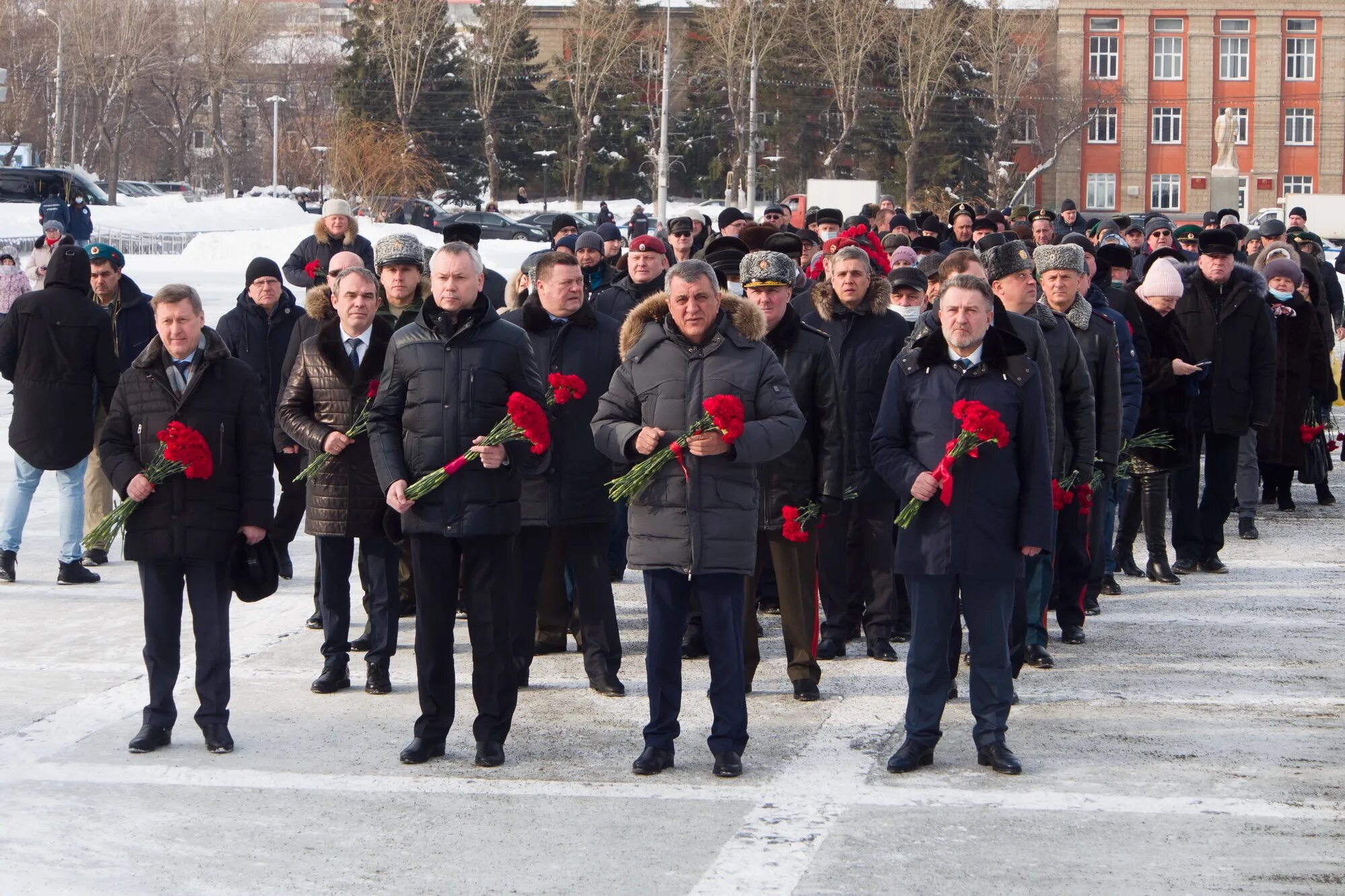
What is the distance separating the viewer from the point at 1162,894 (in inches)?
215

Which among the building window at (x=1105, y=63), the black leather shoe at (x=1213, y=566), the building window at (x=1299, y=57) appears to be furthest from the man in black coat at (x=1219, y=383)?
the building window at (x=1299, y=57)

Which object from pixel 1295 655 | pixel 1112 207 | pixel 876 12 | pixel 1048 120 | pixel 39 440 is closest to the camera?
pixel 1295 655

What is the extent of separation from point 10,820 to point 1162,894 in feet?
12.5

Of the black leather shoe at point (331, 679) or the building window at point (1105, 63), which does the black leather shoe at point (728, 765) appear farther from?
the building window at point (1105, 63)

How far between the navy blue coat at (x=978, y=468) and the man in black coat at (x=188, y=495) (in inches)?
101

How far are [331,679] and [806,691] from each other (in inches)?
83.8

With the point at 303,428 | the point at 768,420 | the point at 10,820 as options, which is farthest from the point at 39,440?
the point at 768,420

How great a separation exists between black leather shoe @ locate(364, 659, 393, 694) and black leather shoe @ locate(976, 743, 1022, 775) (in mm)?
2749

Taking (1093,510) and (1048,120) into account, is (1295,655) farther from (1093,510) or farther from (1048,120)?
(1048,120)

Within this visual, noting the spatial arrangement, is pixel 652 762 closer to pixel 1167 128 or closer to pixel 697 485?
pixel 697 485

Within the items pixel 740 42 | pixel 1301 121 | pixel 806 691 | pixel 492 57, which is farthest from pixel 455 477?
pixel 1301 121

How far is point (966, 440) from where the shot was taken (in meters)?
6.73

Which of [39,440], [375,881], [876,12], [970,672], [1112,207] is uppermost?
[876,12]

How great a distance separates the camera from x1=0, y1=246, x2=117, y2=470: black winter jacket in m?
10.4
